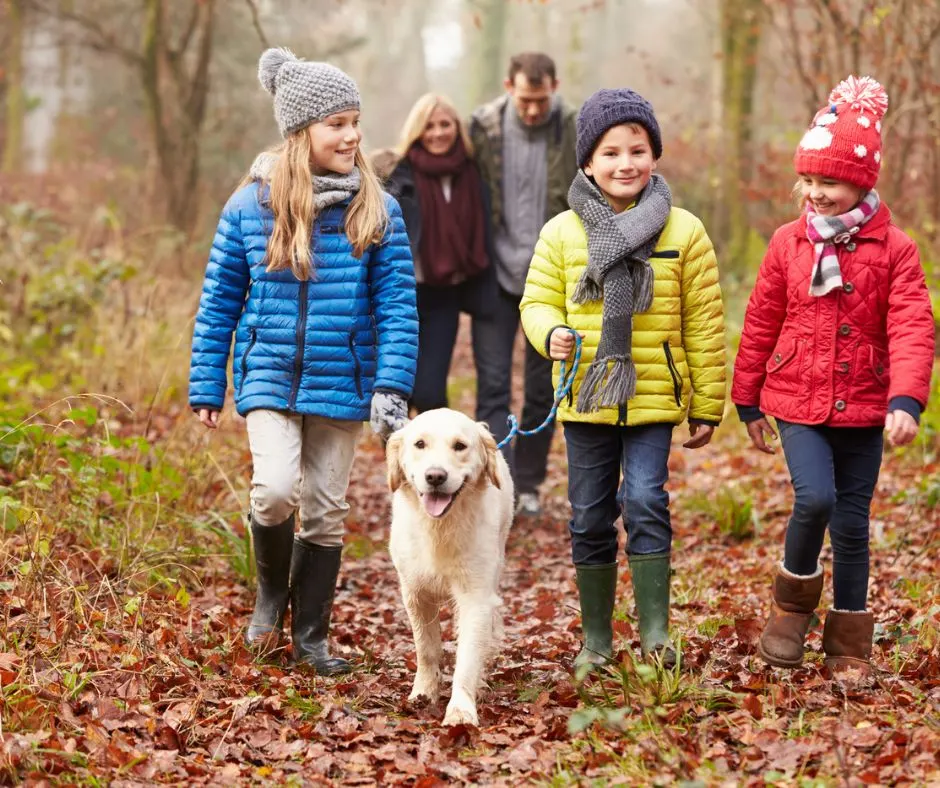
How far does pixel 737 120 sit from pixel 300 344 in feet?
36.1

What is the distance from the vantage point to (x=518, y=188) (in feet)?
23.0

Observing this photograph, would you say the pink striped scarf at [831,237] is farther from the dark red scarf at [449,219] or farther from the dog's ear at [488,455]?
the dark red scarf at [449,219]

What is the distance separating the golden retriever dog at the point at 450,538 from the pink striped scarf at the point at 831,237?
1.37 m

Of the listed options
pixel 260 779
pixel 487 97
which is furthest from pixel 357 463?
pixel 487 97

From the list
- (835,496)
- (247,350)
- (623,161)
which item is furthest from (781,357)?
(247,350)

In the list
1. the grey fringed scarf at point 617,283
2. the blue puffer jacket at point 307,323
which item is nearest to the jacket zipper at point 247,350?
the blue puffer jacket at point 307,323

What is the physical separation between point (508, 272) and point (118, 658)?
3.61 metres

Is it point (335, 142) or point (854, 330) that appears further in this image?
point (335, 142)

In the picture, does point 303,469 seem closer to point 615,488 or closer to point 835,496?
point 615,488

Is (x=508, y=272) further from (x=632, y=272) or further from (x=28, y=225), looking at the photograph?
(x=28, y=225)

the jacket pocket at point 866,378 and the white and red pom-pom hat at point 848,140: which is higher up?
the white and red pom-pom hat at point 848,140

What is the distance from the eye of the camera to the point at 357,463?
9445 millimetres

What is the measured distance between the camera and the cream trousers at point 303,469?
4.55 metres

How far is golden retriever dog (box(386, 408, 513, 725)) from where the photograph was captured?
4.12 m
